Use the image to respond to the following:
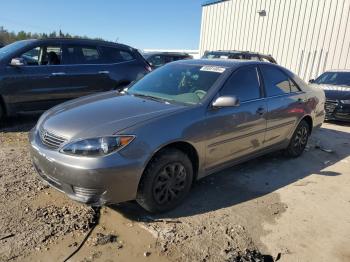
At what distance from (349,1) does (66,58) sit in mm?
11768

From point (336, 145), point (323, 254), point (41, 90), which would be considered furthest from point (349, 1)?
point (323, 254)

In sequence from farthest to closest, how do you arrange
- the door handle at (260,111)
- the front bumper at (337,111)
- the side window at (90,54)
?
the front bumper at (337,111), the side window at (90,54), the door handle at (260,111)

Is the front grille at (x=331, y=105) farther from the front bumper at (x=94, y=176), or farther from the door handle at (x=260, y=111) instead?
the front bumper at (x=94, y=176)

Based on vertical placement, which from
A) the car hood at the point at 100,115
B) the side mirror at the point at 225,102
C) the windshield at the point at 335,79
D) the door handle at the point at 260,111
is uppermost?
the side mirror at the point at 225,102

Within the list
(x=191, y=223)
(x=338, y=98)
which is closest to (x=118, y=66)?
(x=191, y=223)

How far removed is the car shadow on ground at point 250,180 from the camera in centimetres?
381

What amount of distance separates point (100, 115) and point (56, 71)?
12.2 feet

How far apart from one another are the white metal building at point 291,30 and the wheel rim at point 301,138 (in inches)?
392

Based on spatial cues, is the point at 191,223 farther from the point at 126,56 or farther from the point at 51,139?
the point at 126,56

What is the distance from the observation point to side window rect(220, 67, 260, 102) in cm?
428

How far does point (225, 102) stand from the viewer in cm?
387

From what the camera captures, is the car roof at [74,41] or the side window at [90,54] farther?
the side window at [90,54]

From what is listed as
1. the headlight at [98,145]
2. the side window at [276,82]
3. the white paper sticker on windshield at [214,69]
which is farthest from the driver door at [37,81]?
the side window at [276,82]

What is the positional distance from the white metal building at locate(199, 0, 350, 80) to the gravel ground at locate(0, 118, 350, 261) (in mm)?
11375
